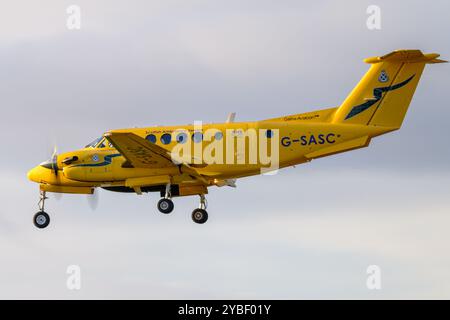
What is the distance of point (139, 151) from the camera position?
8269 centimetres

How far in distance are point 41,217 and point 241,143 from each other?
10.7 metres

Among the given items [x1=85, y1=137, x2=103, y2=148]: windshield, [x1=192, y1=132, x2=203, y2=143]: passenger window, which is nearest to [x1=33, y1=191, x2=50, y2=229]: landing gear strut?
[x1=85, y1=137, x2=103, y2=148]: windshield

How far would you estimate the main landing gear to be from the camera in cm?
8388

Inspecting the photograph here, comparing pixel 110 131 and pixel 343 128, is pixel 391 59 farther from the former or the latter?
pixel 110 131

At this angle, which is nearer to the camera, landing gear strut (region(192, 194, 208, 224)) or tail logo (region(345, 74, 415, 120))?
tail logo (region(345, 74, 415, 120))

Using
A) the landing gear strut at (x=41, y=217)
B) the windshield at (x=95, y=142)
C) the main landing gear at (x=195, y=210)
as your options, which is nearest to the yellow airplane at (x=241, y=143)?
the main landing gear at (x=195, y=210)

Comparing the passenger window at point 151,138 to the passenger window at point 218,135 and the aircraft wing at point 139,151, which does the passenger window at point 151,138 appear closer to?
the aircraft wing at point 139,151

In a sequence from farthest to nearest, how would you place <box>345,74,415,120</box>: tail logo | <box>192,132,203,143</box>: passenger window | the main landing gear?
the main landing gear, <box>192,132,203,143</box>: passenger window, <box>345,74,415,120</box>: tail logo

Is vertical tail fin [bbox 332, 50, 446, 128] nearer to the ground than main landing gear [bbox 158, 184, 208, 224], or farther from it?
farther from it

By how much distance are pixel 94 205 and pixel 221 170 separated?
23.1ft

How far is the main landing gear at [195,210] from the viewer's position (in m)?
83.9

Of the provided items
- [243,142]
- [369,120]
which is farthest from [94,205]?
[369,120]

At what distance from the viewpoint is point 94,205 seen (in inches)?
3410

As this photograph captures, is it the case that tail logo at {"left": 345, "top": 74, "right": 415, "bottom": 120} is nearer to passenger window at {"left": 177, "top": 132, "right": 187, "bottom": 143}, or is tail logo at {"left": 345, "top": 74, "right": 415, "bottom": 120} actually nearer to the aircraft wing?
passenger window at {"left": 177, "top": 132, "right": 187, "bottom": 143}
